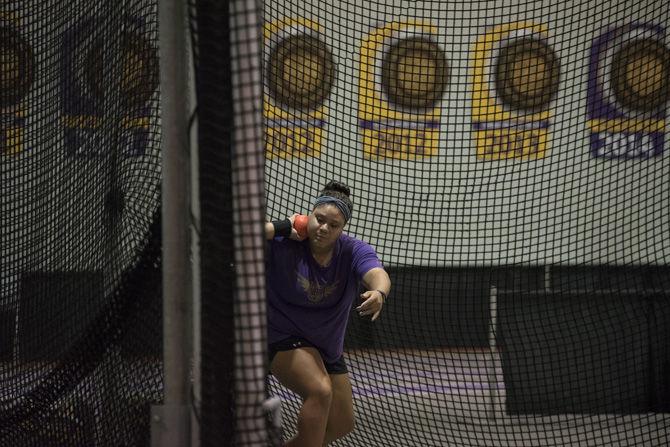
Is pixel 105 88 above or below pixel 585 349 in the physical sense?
above

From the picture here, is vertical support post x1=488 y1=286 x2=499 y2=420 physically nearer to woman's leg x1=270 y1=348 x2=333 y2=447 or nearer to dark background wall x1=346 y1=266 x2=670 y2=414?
dark background wall x1=346 y1=266 x2=670 y2=414

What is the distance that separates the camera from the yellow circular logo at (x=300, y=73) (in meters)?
6.38

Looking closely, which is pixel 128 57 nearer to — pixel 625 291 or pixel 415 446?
pixel 415 446

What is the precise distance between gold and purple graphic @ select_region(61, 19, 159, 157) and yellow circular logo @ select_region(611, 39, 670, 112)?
3.97m

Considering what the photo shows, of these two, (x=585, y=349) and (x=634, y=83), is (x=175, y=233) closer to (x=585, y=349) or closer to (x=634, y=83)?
(x=634, y=83)

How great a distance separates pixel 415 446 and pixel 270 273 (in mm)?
1874

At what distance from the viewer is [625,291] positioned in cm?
666

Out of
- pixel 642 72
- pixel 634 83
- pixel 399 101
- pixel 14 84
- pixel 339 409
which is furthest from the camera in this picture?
pixel 399 101

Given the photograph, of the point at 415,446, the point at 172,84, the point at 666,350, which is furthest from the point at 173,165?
the point at 666,350

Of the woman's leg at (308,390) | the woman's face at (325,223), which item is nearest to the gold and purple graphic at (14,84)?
the woman's face at (325,223)

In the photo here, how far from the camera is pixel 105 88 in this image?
11.2ft

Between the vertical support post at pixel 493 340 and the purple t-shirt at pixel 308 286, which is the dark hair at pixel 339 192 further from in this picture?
the vertical support post at pixel 493 340

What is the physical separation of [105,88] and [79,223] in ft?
1.86

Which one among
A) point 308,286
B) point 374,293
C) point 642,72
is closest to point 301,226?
point 308,286
